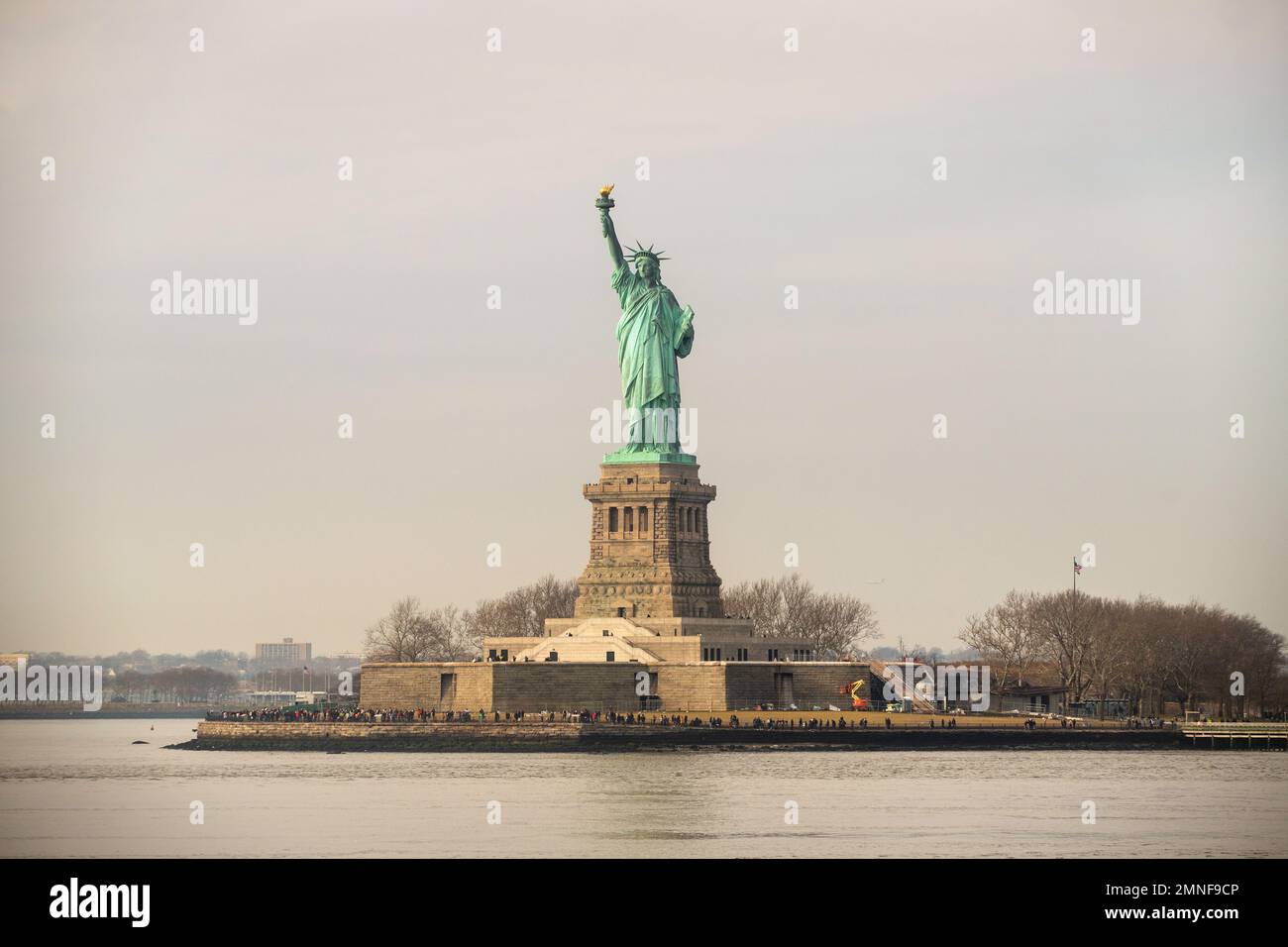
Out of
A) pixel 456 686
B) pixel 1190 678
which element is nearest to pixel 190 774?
pixel 456 686

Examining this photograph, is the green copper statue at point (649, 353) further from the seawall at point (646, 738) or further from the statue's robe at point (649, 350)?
the seawall at point (646, 738)

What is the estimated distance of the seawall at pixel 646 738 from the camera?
98.8 m

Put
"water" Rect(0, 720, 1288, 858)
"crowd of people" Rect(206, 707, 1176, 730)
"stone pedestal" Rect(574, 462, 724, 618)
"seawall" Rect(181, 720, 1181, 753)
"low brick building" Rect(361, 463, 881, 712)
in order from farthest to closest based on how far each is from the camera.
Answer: "stone pedestal" Rect(574, 462, 724, 618)
"low brick building" Rect(361, 463, 881, 712)
"crowd of people" Rect(206, 707, 1176, 730)
"seawall" Rect(181, 720, 1181, 753)
"water" Rect(0, 720, 1288, 858)

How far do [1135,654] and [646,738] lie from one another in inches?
1382

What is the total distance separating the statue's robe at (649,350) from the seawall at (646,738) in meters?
15.5

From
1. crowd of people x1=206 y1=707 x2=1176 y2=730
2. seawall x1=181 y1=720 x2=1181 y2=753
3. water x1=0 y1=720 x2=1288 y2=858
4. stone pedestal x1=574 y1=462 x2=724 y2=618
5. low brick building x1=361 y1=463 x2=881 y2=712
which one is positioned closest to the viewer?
water x1=0 y1=720 x2=1288 y2=858

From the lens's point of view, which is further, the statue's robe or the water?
the statue's robe

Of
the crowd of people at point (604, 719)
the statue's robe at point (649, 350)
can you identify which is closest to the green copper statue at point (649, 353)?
the statue's robe at point (649, 350)

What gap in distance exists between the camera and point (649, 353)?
110 m

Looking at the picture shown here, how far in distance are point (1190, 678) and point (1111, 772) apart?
39349mm

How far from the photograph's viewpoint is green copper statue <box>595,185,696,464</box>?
110 meters

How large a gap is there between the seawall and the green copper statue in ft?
48.3

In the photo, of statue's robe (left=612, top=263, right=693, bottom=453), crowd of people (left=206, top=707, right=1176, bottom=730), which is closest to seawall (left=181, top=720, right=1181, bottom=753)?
crowd of people (left=206, top=707, right=1176, bottom=730)

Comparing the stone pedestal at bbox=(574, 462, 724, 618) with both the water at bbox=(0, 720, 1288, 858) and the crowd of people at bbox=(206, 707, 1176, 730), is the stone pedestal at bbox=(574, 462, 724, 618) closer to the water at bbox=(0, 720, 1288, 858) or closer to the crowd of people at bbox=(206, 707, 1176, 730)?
the crowd of people at bbox=(206, 707, 1176, 730)
